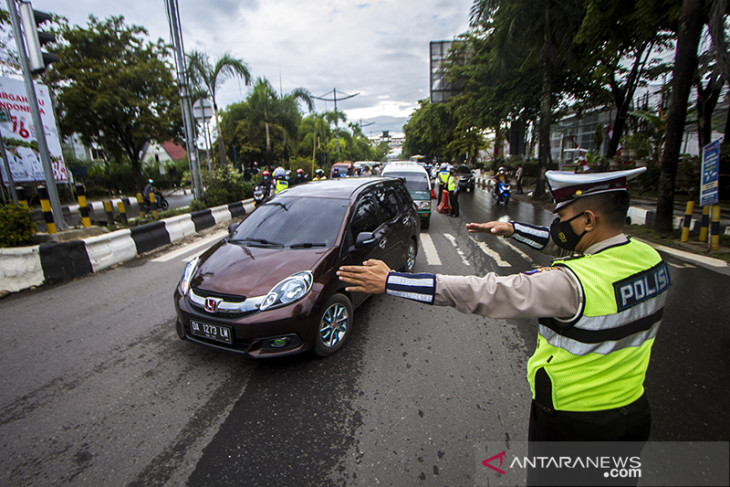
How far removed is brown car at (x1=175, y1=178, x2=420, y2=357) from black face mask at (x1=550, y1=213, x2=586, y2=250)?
210cm

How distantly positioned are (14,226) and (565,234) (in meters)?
8.25

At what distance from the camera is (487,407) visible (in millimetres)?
2699

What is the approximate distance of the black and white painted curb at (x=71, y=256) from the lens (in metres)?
5.56

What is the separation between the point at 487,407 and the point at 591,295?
5.81ft

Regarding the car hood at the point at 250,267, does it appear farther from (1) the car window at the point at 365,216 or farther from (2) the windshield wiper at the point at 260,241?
(1) the car window at the point at 365,216

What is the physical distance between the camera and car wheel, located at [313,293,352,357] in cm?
325

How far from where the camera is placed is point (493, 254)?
7.26 m

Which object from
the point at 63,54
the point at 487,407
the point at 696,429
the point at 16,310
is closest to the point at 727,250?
the point at 696,429

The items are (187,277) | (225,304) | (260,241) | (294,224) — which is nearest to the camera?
(225,304)

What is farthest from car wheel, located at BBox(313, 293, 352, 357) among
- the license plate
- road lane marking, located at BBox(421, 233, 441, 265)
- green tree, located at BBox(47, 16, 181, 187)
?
green tree, located at BBox(47, 16, 181, 187)

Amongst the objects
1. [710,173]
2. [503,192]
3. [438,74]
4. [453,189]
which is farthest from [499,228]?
[438,74]

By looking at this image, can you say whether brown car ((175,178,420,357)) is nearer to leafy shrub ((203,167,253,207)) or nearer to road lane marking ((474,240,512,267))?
road lane marking ((474,240,512,267))

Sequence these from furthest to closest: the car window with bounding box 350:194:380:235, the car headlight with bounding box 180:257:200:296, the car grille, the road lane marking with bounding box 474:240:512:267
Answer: the road lane marking with bounding box 474:240:512:267
the car window with bounding box 350:194:380:235
the car headlight with bounding box 180:257:200:296
the car grille

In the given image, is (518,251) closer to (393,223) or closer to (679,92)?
(393,223)
